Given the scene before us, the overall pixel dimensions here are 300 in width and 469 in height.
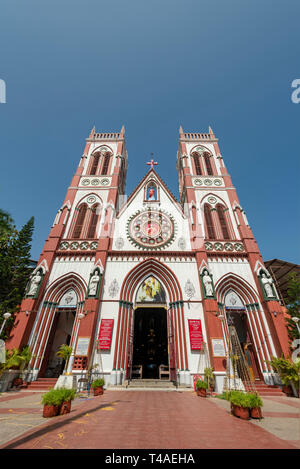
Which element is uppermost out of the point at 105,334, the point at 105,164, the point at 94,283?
the point at 105,164

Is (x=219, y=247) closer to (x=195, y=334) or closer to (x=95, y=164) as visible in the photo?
Answer: (x=195, y=334)

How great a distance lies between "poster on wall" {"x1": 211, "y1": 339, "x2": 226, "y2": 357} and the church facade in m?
0.06

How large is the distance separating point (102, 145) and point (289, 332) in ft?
89.7

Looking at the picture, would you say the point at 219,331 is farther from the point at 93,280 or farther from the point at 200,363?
the point at 93,280

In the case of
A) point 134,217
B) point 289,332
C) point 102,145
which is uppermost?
point 102,145

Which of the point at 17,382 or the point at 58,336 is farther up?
the point at 58,336

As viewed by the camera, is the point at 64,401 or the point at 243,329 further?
the point at 243,329

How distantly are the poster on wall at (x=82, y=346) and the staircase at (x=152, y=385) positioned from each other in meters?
3.51

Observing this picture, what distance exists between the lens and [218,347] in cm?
1293

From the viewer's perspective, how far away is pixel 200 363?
43.3 ft

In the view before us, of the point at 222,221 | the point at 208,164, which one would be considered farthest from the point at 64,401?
the point at 208,164

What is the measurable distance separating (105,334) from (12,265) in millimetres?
10000

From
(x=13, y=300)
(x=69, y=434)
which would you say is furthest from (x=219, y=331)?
(x=13, y=300)

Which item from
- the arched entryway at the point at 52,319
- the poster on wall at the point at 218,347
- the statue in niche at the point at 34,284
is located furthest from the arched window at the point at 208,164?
the statue in niche at the point at 34,284
